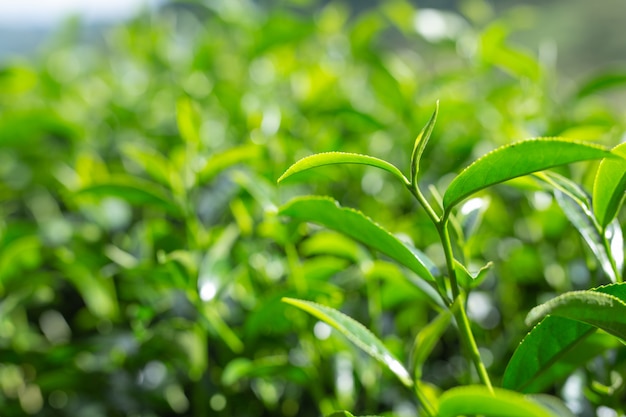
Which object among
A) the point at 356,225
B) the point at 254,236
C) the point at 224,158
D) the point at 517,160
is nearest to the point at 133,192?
the point at 224,158

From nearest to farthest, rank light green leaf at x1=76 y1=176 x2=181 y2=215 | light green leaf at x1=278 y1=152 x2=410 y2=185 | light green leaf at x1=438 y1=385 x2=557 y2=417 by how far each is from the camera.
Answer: light green leaf at x1=438 y1=385 x2=557 y2=417
light green leaf at x1=278 y1=152 x2=410 y2=185
light green leaf at x1=76 y1=176 x2=181 y2=215

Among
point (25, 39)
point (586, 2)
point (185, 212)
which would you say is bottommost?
point (25, 39)

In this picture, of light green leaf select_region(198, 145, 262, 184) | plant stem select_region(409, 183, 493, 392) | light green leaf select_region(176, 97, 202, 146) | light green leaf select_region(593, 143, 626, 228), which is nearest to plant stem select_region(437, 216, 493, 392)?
plant stem select_region(409, 183, 493, 392)

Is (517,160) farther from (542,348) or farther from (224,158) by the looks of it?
(224,158)

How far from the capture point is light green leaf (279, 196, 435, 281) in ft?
1.53

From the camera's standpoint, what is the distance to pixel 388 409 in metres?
0.83

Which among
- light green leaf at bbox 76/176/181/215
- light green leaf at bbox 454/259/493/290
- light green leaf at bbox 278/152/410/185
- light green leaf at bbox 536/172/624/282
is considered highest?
light green leaf at bbox 278/152/410/185

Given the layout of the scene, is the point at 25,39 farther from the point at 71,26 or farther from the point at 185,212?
the point at 185,212

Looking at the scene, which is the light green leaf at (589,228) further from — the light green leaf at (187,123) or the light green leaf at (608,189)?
the light green leaf at (187,123)

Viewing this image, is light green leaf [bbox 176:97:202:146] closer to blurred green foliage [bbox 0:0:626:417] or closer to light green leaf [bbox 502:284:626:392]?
blurred green foliage [bbox 0:0:626:417]

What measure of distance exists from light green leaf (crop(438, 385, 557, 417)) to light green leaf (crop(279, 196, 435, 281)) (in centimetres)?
11

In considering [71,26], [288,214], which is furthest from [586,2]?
[288,214]

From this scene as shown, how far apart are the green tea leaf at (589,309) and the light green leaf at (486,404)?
58 mm

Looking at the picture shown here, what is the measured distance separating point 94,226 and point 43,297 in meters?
0.15
